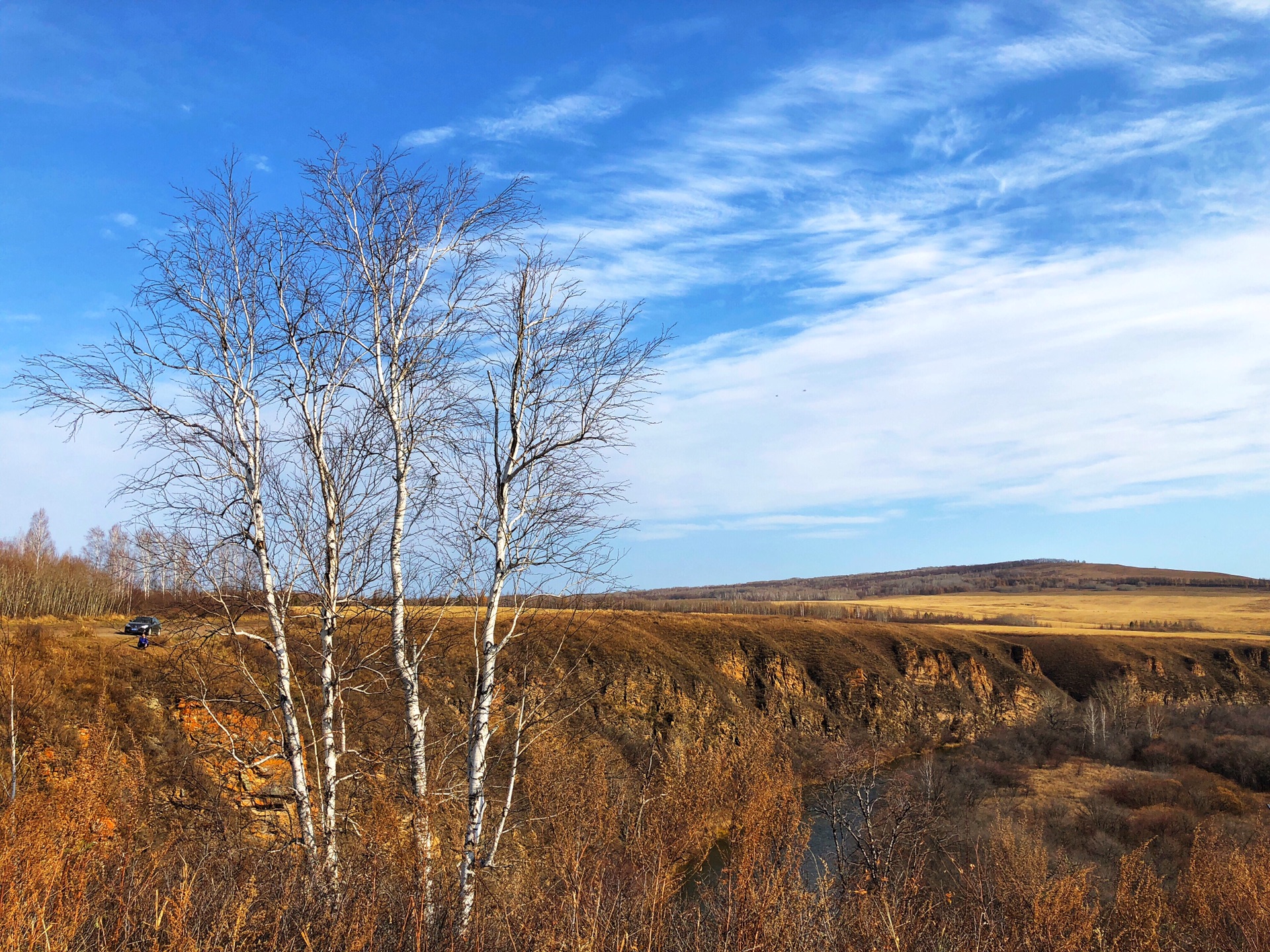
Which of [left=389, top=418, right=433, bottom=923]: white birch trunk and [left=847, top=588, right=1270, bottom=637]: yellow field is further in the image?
[left=847, top=588, right=1270, bottom=637]: yellow field

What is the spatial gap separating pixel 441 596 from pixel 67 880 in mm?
5209

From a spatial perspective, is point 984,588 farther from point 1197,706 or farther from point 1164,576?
point 1197,706

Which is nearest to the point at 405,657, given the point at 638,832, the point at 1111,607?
the point at 638,832

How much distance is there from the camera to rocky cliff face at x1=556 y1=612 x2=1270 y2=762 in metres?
46.5

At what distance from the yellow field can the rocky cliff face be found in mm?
9752

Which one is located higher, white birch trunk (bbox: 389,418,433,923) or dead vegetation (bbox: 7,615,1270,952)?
white birch trunk (bbox: 389,418,433,923)

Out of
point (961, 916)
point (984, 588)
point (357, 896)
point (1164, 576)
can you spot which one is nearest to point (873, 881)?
point (961, 916)

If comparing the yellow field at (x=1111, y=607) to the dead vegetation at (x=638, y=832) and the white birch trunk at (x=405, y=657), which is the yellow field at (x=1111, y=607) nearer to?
the dead vegetation at (x=638, y=832)

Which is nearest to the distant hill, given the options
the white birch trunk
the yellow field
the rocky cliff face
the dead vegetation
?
the yellow field

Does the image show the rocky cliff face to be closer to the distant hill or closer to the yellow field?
the yellow field

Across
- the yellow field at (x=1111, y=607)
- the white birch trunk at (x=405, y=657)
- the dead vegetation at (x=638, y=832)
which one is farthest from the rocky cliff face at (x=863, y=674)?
the white birch trunk at (x=405, y=657)

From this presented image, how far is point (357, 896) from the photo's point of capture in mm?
5777

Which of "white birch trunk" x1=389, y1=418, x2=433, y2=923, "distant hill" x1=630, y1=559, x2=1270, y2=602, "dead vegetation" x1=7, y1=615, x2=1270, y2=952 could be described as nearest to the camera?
"dead vegetation" x1=7, y1=615, x2=1270, y2=952

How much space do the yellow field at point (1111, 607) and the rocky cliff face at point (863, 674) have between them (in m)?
9.75
